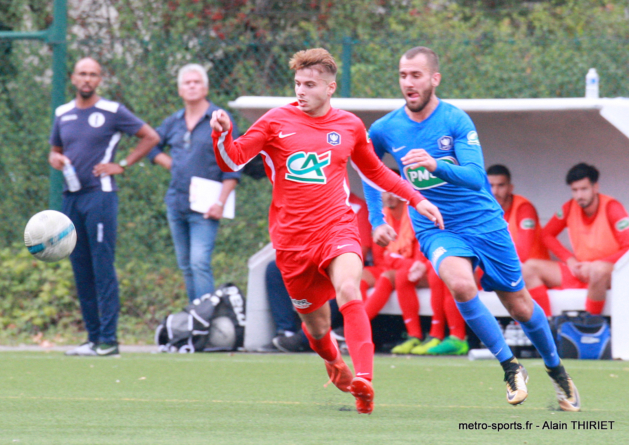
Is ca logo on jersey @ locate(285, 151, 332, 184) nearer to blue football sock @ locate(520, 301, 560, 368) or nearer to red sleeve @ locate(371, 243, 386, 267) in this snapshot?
blue football sock @ locate(520, 301, 560, 368)

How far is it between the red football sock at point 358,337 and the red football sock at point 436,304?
10.5 ft

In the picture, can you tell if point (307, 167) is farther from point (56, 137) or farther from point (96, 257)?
point (56, 137)

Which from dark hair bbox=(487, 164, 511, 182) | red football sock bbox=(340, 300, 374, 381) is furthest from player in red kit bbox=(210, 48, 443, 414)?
dark hair bbox=(487, 164, 511, 182)

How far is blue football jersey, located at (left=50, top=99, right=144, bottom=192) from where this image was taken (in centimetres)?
725

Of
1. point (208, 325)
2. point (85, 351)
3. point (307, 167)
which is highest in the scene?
point (307, 167)

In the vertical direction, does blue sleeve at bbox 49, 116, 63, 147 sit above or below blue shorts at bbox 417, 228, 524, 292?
above

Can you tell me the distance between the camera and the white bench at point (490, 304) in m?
7.11

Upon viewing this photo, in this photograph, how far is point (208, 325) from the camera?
25.4ft

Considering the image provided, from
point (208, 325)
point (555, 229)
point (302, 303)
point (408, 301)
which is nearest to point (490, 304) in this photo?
point (408, 301)

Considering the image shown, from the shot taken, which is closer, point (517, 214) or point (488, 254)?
point (488, 254)

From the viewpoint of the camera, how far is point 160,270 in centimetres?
925

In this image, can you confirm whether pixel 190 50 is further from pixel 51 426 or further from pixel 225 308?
pixel 51 426

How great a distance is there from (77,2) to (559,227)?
573cm

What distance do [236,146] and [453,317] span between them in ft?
11.8
